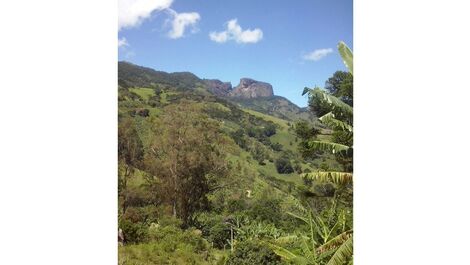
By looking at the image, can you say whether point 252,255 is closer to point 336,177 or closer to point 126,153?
point 336,177

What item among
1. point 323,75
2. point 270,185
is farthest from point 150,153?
point 323,75

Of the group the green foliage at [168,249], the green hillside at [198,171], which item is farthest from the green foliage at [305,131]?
the green foliage at [168,249]

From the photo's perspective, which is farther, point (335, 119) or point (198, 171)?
point (198, 171)

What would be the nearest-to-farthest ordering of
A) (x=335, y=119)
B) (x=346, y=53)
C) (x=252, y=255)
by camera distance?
(x=346, y=53) < (x=335, y=119) < (x=252, y=255)

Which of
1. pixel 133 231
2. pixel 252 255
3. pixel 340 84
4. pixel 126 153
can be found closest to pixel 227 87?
pixel 126 153

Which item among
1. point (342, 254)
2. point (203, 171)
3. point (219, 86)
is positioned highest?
point (219, 86)
